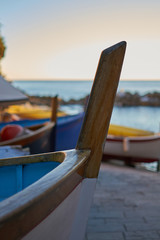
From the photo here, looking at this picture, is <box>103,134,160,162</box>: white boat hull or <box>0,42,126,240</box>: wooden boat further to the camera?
<box>103,134,160,162</box>: white boat hull

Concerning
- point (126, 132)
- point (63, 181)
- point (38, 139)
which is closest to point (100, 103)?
point (63, 181)

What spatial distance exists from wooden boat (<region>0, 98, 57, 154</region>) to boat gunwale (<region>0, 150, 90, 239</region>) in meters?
3.02

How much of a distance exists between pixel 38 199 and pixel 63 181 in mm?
215

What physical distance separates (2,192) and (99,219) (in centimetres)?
200

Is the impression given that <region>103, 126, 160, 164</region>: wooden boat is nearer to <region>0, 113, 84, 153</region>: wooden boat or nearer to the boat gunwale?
<region>0, 113, 84, 153</region>: wooden boat

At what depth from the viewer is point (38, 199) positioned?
3.21 ft

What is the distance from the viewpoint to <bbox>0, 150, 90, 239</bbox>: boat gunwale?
856 millimetres

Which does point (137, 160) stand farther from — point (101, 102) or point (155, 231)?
point (101, 102)

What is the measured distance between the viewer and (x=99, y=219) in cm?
347

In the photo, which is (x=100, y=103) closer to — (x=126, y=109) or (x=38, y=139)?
(x=38, y=139)

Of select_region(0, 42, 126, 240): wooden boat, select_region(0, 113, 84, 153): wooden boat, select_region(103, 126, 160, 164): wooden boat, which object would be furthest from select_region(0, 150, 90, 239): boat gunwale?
select_region(103, 126, 160, 164): wooden boat

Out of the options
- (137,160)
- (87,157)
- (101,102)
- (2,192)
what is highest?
(101,102)

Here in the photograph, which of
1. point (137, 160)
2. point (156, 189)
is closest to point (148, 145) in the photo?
point (137, 160)

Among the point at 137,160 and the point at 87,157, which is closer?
the point at 87,157
